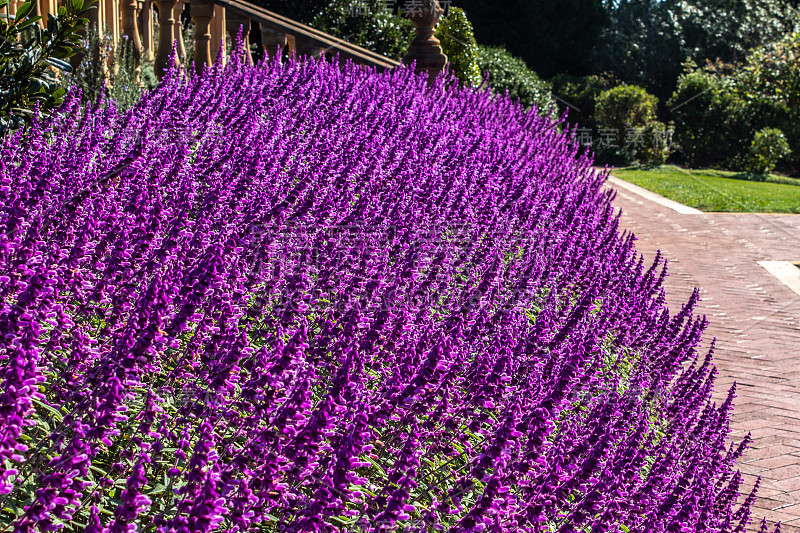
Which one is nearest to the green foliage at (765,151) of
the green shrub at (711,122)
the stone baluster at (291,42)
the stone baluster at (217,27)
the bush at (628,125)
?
the green shrub at (711,122)

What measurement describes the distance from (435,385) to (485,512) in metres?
0.58

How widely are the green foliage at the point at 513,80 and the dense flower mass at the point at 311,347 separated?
13.5 m

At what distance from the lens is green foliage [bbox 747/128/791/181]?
2256cm

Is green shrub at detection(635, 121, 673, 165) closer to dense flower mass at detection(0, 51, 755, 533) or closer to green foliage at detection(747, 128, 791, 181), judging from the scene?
green foliage at detection(747, 128, 791, 181)

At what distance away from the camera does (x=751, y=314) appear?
788 centimetres

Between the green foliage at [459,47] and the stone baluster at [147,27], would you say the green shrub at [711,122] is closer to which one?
the green foliage at [459,47]

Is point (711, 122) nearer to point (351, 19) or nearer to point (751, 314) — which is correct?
point (351, 19)

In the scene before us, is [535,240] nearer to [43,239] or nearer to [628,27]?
[43,239]

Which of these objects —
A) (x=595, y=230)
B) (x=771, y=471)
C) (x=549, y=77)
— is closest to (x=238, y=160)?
(x=595, y=230)

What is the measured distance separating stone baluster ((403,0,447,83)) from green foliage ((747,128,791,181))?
13490 mm

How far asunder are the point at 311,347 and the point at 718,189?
637 inches

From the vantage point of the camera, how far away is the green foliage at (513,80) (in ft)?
62.6

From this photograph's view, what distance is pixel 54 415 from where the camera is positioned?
229 centimetres

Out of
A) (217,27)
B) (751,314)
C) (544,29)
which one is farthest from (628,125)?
(217,27)
